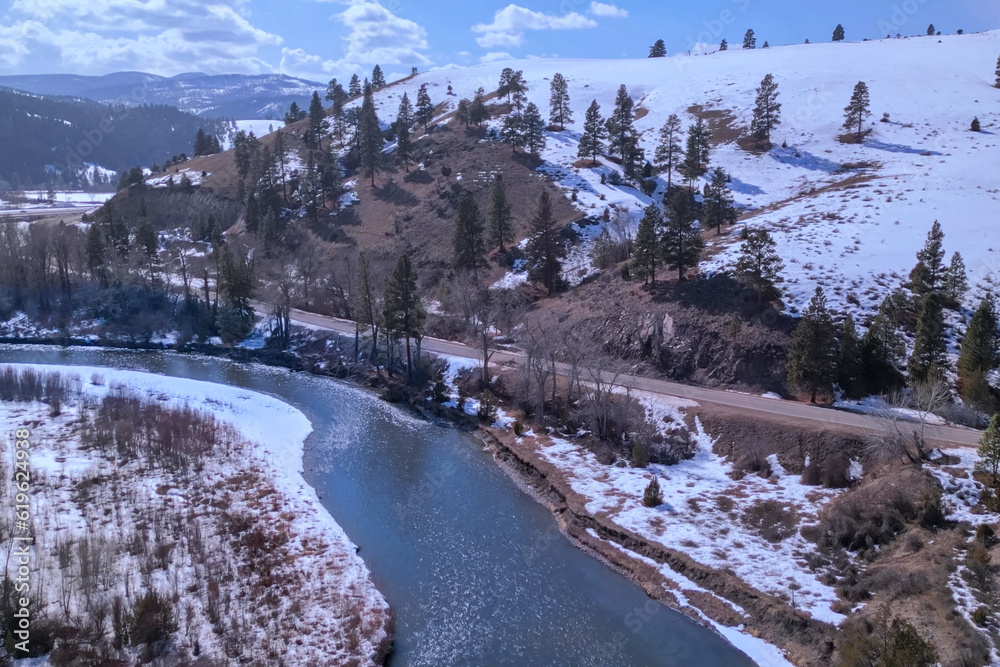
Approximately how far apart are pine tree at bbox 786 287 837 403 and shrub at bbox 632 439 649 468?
9317mm

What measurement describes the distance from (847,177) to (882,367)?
128 feet

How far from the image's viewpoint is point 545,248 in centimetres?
5325

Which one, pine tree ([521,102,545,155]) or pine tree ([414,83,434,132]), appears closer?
pine tree ([521,102,545,155])

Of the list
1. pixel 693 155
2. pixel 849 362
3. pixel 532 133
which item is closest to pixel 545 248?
pixel 693 155

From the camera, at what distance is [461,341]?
50500 mm

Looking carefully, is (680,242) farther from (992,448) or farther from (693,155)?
(693,155)

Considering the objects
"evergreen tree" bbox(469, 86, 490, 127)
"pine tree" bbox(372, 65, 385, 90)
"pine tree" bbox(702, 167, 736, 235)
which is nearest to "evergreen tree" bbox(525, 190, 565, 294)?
"pine tree" bbox(702, 167, 736, 235)

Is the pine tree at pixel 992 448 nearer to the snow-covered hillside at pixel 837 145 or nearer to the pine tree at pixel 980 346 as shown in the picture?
the pine tree at pixel 980 346

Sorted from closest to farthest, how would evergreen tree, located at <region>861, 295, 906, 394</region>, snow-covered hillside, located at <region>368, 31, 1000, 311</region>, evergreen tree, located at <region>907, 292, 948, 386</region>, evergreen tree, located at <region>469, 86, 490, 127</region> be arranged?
evergreen tree, located at <region>907, 292, 948, 386</region> → evergreen tree, located at <region>861, 295, 906, 394</region> → snow-covered hillside, located at <region>368, 31, 1000, 311</region> → evergreen tree, located at <region>469, 86, 490, 127</region>

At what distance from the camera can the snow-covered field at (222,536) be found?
1889cm

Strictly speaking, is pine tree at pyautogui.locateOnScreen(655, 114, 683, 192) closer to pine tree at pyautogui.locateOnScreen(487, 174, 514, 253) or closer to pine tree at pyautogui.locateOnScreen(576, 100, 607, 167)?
pine tree at pyautogui.locateOnScreen(576, 100, 607, 167)

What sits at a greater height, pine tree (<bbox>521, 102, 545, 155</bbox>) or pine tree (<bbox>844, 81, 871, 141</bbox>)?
pine tree (<bbox>844, 81, 871, 141</bbox>)

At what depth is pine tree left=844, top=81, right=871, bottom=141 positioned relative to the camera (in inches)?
2960

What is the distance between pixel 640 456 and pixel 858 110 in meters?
67.2
